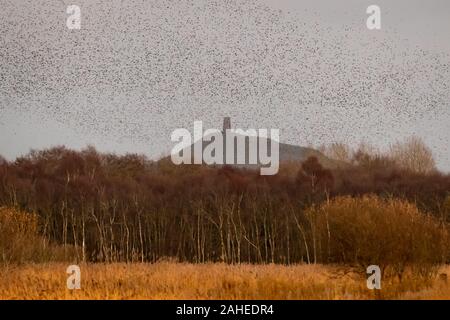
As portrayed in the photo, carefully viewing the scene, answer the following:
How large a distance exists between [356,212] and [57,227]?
44.7 metres

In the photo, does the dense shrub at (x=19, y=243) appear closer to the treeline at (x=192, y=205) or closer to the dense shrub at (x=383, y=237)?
the treeline at (x=192, y=205)

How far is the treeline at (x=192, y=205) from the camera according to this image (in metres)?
64.5

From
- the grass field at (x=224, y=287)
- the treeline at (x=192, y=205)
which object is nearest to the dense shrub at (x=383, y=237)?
the grass field at (x=224, y=287)

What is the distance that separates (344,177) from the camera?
86.9 metres

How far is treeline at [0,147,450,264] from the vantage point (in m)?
64.5


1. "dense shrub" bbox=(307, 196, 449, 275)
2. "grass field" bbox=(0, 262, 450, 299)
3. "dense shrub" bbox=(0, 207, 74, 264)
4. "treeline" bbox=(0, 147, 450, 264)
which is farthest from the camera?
"treeline" bbox=(0, 147, 450, 264)

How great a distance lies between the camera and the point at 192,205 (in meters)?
73.2

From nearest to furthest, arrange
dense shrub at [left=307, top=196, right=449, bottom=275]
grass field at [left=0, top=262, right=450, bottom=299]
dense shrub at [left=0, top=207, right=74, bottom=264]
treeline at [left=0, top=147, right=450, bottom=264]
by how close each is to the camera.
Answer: grass field at [left=0, top=262, right=450, bottom=299], dense shrub at [left=307, top=196, right=449, bottom=275], dense shrub at [left=0, top=207, right=74, bottom=264], treeline at [left=0, top=147, right=450, bottom=264]

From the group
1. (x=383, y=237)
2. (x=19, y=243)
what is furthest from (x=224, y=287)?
(x=19, y=243)

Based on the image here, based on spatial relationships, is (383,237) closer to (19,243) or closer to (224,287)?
(224,287)

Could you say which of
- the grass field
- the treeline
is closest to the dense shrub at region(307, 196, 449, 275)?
the grass field

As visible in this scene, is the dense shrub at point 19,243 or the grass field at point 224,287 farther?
the dense shrub at point 19,243

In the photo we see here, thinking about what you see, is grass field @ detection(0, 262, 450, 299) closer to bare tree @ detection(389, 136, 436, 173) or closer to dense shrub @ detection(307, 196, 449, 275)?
dense shrub @ detection(307, 196, 449, 275)
